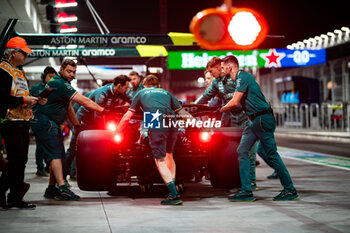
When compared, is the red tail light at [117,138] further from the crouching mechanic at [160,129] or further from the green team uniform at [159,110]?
the green team uniform at [159,110]

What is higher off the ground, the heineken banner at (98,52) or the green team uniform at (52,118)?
the heineken banner at (98,52)

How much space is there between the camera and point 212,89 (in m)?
9.95

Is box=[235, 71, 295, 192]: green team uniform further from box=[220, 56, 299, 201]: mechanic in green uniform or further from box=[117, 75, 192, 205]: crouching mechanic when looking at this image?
box=[117, 75, 192, 205]: crouching mechanic

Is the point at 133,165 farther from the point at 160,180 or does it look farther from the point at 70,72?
the point at 70,72

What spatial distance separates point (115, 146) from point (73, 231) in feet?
8.37

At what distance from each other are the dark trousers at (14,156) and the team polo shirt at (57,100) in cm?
85

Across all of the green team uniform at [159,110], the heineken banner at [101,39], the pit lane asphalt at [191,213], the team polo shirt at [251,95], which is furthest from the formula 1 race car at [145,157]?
the heineken banner at [101,39]

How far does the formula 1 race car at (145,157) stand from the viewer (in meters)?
8.29

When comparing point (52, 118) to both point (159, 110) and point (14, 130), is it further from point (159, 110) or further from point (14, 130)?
point (159, 110)

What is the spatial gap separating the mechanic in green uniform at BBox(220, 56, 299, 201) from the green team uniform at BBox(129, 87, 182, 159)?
2.57ft

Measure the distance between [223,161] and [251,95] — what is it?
1.12 meters

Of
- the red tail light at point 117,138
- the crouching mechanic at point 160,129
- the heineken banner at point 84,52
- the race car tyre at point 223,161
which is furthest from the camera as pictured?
the heineken banner at point 84,52

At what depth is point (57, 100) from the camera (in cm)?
830

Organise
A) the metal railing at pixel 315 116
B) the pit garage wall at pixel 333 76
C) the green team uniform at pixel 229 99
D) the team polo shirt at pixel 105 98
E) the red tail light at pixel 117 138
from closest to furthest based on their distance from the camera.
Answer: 1. the red tail light at pixel 117 138
2. the green team uniform at pixel 229 99
3. the team polo shirt at pixel 105 98
4. the metal railing at pixel 315 116
5. the pit garage wall at pixel 333 76
